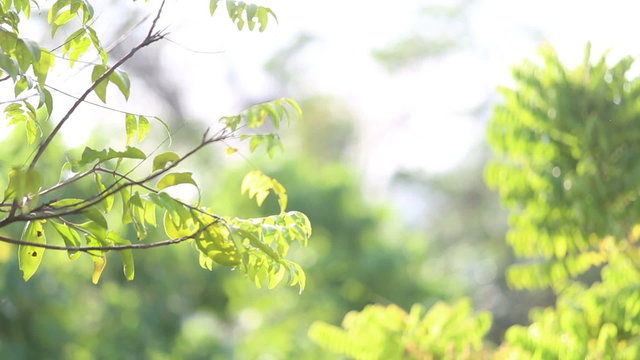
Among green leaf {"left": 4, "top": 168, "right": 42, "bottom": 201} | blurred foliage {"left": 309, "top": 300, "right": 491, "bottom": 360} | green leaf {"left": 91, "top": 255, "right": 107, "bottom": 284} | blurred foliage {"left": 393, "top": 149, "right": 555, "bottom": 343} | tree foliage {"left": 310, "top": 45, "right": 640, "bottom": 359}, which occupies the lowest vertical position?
green leaf {"left": 4, "top": 168, "right": 42, "bottom": 201}

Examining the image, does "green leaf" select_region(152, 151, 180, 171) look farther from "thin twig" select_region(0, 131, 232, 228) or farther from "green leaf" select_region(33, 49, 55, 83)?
"green leaf" select_region(33, 49, 55, 83)

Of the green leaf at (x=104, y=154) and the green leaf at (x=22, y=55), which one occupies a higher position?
the green leaf at (x=22, y=55)

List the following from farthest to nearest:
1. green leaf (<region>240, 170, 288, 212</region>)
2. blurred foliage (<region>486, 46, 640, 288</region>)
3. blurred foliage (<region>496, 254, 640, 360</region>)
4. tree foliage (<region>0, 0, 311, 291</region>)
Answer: blurred foliage (<region>486, 46, 640, 288</region>)
blurred foliage (<region>496, 254, 640, 360</region>)
green leaf (<region>240, 170, 288, 212</region>)
tree foliage (<region>0, 0, 311, 291</region>)

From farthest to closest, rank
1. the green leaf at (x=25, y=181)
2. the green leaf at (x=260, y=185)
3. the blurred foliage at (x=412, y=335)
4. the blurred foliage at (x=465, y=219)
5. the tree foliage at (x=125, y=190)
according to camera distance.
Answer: the blurred foliage at (x=465, y=219) < the blurred foliage at (x=412, y=335) < the green leaf at (x=260, y=185) < the tree foliage at (x=125, y=190) < the green leaf at (x=25, y=181)

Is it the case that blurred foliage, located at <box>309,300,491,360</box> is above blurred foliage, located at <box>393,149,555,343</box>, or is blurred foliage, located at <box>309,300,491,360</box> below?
below

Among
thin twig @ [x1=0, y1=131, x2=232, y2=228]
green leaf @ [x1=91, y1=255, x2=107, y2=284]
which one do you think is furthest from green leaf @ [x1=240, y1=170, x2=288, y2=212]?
green leaf @ [x1=91, y1=255, x2=107, y2=284]

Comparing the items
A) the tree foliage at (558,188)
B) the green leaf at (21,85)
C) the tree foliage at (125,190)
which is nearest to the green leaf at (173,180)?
the tree foliage at (125,190)

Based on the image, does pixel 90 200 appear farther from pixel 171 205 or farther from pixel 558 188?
pixel 558 188

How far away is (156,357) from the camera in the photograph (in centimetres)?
1253

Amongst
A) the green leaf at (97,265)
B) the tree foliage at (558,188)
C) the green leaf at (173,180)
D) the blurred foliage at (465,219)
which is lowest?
the green leaf at (97,265)

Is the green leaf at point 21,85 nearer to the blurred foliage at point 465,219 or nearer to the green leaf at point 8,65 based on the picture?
the green leaf at point 8,65

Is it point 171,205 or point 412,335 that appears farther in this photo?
point 412,335

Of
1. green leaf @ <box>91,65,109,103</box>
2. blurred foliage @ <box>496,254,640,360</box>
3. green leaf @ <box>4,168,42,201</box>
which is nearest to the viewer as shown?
green leaf @ <box>4,168,42,201</box>

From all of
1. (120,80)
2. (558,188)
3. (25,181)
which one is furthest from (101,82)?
(558,188)
